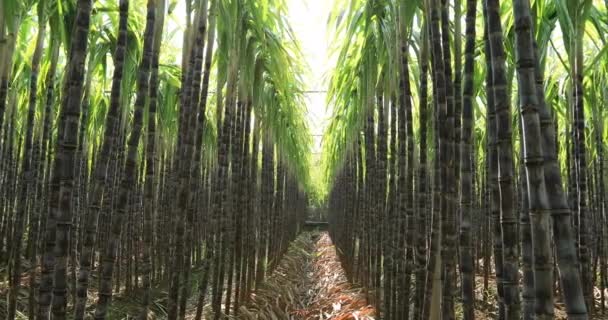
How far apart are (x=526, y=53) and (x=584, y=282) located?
13.2ft

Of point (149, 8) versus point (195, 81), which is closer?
point (149, 8)

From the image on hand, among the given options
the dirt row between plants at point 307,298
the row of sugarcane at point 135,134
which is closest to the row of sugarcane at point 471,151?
the dirt row between plants at point 307,298

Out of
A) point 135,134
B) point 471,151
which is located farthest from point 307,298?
point 135,134

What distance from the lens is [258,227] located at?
304 inches

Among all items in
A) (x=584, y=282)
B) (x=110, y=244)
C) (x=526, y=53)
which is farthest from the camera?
(x=584, y=282)

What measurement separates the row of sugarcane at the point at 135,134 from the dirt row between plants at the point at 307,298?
247mm

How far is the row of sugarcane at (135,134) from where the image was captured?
2.29 metres

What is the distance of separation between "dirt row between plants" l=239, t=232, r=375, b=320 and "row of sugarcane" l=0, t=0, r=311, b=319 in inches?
9.7

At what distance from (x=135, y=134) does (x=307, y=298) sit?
5.30m

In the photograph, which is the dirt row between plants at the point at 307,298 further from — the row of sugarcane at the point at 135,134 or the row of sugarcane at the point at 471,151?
the row of sugarcane at the point at 471,151

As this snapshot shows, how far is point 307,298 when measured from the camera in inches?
288

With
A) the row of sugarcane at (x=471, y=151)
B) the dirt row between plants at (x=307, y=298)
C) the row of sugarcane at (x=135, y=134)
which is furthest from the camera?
the dirt row between plants at (x=307, y=298)

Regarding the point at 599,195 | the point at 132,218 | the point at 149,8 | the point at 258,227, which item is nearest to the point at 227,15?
the point at 149,8

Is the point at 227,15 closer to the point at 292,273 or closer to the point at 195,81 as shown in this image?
the point at 195,81
